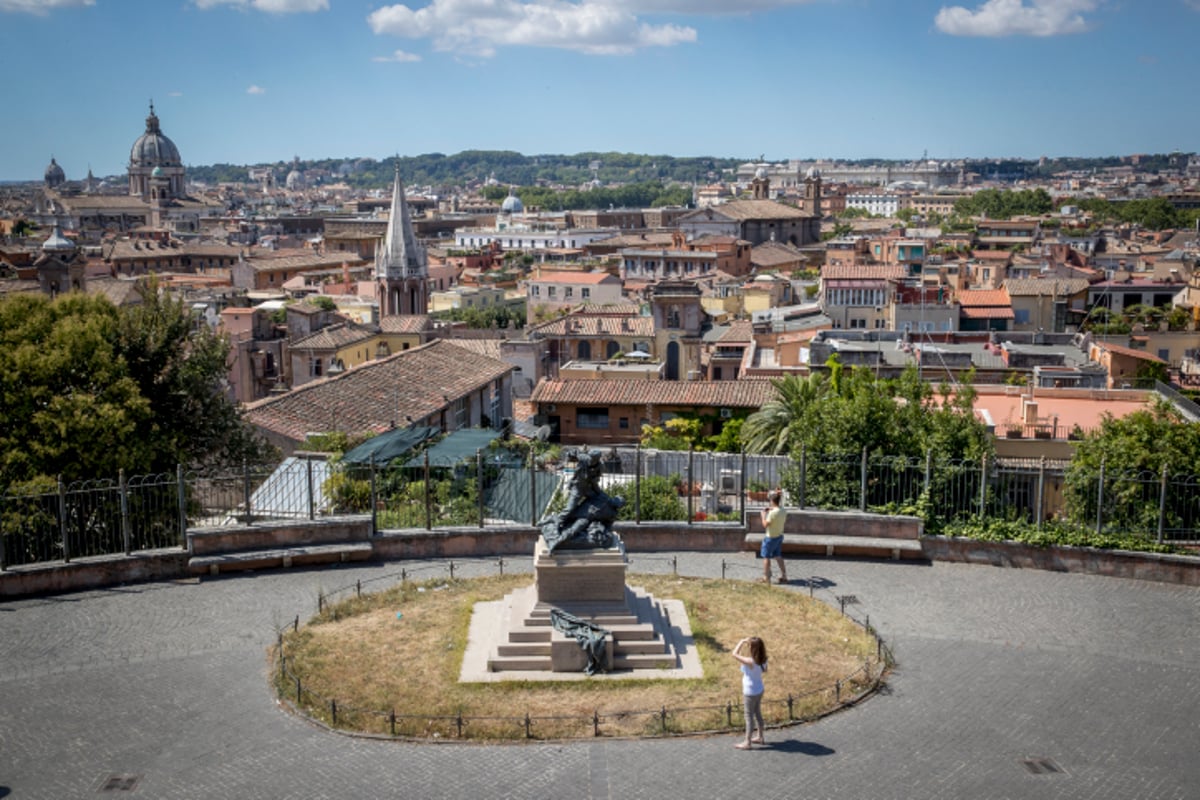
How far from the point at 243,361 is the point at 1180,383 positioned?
34109 millimetres

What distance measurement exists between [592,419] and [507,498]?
17.0 m

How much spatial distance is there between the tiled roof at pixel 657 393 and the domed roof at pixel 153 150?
481 ft

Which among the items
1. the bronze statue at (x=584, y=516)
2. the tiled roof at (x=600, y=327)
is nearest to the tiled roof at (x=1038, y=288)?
the tiled roof at (x=600, y=327)

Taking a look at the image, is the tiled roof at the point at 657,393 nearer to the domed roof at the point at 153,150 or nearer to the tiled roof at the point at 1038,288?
the tiled roof at the point at 1038,288

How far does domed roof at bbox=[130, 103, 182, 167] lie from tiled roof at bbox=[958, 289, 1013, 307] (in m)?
143

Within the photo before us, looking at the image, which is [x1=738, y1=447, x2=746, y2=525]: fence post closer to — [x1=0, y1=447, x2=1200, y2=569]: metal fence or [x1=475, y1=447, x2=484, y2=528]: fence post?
[x1=0, y1=447, x2=1200, y2=569]: metal fence

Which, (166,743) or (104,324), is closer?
(166,743)

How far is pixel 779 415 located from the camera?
2503 centimetres

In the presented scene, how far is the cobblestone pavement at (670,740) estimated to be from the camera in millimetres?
9875

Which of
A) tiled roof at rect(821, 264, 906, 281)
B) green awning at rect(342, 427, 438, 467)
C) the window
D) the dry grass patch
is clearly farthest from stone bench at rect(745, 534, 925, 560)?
tiled roof at rect(821, 264, 906, 281)

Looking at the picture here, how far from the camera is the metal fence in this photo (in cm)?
1534

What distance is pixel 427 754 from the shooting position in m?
10.5

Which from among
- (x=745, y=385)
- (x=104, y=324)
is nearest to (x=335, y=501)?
(x=104, y=324)

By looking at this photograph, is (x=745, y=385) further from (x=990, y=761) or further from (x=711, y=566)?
(x=990, y=761)
